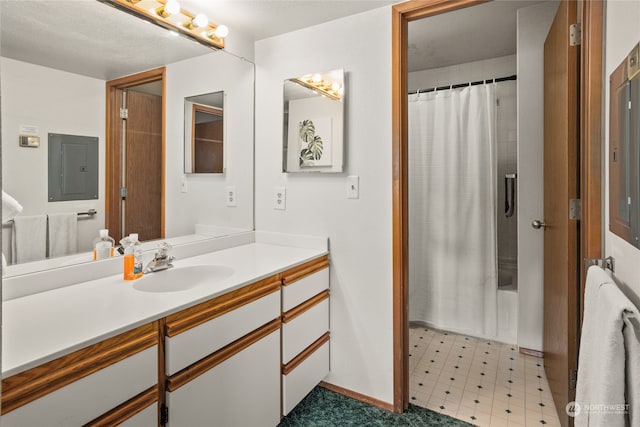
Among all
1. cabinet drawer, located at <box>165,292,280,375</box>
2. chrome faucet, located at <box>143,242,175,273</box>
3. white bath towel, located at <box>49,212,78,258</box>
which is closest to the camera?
cabinet drawer, located at <box>165,292,280,375</box>

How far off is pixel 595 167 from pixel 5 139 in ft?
6.95

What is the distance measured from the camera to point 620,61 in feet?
3.71

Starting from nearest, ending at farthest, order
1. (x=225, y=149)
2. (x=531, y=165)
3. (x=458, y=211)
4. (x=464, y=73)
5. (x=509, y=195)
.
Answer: (x=225, y=149) → (x=531, y=165) → (x=458, y=211) → (x=509, y=195) → (x=464, y=73)

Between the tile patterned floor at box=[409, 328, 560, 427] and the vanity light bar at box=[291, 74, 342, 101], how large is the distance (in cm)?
175

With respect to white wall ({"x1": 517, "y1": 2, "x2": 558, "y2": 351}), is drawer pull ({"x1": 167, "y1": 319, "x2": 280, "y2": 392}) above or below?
below

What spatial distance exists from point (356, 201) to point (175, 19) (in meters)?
1.31

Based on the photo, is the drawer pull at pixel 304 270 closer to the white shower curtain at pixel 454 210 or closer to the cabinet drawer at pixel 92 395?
the cabinet drawer at pixel 92 395

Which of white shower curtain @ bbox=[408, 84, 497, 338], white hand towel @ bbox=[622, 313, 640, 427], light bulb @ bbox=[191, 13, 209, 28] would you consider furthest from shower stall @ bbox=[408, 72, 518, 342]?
white hand towel @ bbox=[622, 313, 640, 427]

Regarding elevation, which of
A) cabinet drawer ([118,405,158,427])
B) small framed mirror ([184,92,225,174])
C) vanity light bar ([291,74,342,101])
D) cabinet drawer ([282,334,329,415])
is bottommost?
cabinet drawer ([282,334,329,415])

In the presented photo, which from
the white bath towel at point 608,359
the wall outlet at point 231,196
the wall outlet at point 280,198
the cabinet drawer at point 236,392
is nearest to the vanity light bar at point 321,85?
the wall outlet at point 280,198

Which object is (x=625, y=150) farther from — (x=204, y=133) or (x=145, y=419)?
(x=204, y=133)

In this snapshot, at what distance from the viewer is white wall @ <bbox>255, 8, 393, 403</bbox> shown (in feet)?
6.56

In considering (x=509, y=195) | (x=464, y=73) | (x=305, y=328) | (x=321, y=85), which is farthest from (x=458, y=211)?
(x=305, y=328)

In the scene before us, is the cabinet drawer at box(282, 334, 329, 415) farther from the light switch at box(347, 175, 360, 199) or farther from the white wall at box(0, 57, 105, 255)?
the white wall at box(0, 57, 105, 255)
